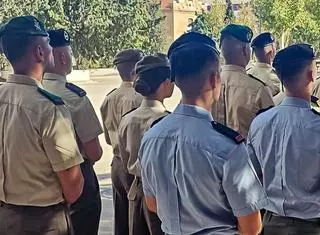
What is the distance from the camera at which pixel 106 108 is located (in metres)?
4.79

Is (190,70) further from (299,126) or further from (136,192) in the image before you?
(136,192)

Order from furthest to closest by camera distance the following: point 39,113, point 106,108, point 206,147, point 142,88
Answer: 1. point 106,108
2. point 142,88
3. point 39,113
4. point 206,147

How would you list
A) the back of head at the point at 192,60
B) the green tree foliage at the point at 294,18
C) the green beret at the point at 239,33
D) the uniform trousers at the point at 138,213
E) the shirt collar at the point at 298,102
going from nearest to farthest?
the back of head at the point at 192,60
the shirt collar at the point at 298,102
the uniform trousers at the point at 138,213
the green beret at the point at 239,33
the green tree foliage at the point at 294,18

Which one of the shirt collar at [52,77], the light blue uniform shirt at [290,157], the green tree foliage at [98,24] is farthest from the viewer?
the green tree foliage at [98,24]

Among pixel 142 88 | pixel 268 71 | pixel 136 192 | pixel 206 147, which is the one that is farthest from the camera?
pixel 268 71

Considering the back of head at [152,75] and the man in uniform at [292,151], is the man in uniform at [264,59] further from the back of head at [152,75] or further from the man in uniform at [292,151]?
the man in uniform at [292,151]

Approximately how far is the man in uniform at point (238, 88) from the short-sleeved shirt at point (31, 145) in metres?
1.77

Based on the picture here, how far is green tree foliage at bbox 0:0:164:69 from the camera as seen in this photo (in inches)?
1153

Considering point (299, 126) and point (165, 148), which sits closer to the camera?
point (165, 148)

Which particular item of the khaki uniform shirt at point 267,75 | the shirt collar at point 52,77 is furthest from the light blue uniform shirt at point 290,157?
the khaki uniform shirt at point 267,75

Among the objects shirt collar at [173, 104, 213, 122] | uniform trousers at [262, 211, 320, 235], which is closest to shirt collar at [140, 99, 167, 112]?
uniform trousers at [262, 211, 320, 235]

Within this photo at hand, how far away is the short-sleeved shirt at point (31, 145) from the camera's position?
2.79m

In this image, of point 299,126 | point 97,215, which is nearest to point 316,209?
point 299,126

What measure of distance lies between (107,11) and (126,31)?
63.6 inches
